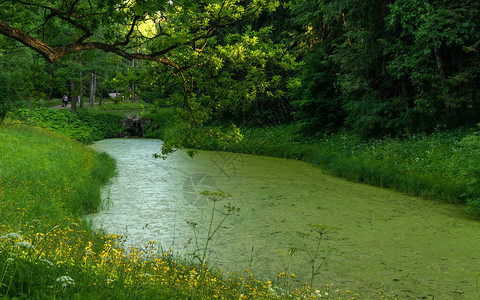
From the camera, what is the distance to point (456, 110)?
1213cm

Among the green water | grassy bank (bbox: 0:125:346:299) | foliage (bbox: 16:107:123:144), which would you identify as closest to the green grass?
the green water

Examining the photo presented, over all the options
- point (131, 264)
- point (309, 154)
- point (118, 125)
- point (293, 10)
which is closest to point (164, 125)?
point (118, 125)

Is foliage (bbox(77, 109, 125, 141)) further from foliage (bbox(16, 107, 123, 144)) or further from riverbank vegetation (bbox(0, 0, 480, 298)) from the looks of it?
riverbank vegetation (bbox(0, 0, 480, 298))

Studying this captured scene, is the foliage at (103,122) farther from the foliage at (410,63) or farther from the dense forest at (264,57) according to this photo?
the foliage at (410,63)

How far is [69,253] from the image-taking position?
3.76m

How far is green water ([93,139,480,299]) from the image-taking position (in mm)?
4648

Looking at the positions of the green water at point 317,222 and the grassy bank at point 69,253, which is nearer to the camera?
the grassy bank at point 69,253

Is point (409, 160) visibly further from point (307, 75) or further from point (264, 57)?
point (307, 75)

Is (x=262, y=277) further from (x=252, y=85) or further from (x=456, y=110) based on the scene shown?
(x=456, y=110)

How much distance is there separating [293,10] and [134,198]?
13.2 m

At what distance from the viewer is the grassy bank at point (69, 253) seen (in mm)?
2699

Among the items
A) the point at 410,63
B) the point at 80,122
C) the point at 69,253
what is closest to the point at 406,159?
the point at 410,63

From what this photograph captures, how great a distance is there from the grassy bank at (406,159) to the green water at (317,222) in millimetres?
438

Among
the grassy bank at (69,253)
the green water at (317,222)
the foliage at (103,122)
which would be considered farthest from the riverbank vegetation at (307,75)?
the foliage at (103,122)
